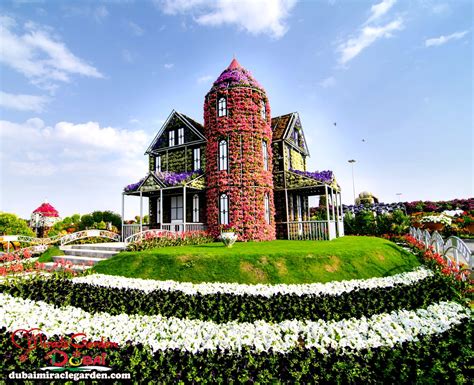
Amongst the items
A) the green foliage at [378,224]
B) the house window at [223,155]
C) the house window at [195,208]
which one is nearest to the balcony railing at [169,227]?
the house window at [195,208]

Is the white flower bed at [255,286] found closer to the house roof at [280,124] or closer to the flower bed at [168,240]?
the flower bed at [168,240]

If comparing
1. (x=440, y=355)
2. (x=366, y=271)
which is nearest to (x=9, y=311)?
(x=440, y=355)

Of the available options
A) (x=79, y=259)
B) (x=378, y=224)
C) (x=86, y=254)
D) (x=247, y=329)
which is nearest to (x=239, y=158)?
(x=86, y=254)

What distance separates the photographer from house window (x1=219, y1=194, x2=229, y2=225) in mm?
17969

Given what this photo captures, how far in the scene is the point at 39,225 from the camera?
31531mm

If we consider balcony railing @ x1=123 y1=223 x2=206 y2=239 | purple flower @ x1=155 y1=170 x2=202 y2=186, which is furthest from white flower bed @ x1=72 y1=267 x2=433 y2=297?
purple flower @ x1=155 y1=170 x2=202 y2=186

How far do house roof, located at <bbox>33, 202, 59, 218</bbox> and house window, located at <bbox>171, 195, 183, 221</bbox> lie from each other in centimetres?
1915

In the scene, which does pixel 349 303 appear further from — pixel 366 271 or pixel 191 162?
pixel 191 162

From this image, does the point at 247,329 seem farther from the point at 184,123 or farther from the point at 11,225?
the point at 11,225

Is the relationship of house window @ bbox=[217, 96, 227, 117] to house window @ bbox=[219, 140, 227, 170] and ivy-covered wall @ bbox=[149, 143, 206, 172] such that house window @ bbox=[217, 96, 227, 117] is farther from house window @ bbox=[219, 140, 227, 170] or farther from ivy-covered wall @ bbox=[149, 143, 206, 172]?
ivy-covered wall @ bbox=[149, 143, 206, 172]

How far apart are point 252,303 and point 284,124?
1847 centimetres

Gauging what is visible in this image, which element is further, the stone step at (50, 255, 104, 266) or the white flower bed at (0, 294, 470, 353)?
the stone step at (50, 255, 104, 266)

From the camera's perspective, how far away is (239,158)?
18203mm

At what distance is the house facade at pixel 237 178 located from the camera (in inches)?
706
